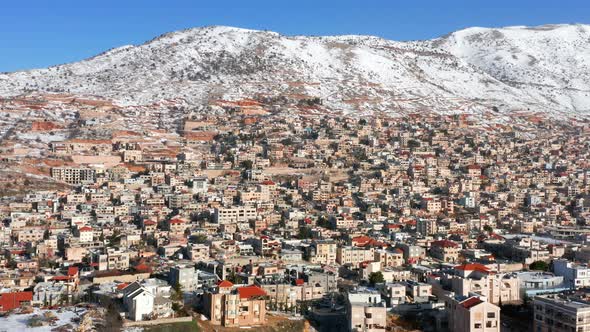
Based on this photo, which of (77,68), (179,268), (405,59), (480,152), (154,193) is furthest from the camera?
(405,59)

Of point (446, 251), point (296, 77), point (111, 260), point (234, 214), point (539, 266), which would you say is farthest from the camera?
point (296, 77)

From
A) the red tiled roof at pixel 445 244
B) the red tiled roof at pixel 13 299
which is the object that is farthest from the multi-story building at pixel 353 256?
the red tiled roof at pixel 13 299

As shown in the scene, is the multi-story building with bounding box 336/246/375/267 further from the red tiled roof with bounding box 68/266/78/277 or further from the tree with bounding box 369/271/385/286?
the red tiled roof with bounding box 68/266/78/277

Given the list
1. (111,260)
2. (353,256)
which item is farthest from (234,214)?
(111,260)

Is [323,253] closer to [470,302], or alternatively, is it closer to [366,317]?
[366,317]

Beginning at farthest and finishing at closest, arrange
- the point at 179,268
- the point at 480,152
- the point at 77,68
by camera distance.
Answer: the point at 77,68 < the point at 480,152 < the point at 179,268

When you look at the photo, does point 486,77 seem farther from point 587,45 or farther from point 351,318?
point 351,318

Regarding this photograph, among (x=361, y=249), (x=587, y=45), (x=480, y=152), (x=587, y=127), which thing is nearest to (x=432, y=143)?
(x=480, y=152)
